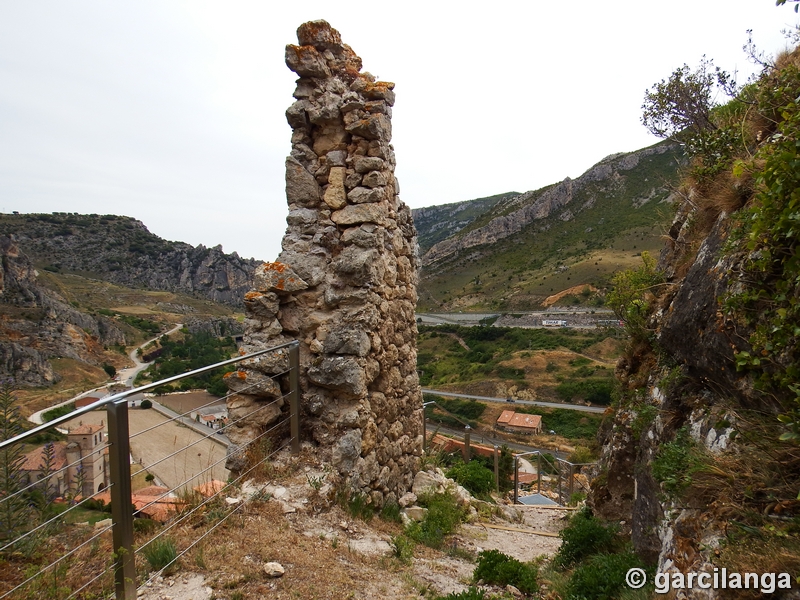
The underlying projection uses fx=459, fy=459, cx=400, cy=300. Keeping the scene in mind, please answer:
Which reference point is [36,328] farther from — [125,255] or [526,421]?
[526,421]

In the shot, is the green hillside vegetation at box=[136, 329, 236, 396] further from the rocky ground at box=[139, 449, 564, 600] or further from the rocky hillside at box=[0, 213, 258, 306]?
the rocky ground at box=[139, 449, 564, 600]

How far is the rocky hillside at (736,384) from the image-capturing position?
2.35 meters

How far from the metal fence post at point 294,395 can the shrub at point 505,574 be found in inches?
89.0

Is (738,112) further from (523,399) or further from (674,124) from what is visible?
(523,399)

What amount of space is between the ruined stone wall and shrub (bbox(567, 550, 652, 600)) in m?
2.33

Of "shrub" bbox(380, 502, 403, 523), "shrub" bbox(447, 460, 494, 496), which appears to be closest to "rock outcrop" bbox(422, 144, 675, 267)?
"shrub" bbox(447, 460, 494, 496)

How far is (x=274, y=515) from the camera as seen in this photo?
13.6 feet

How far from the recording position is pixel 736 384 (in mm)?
3117

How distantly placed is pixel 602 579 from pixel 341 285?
3881mm

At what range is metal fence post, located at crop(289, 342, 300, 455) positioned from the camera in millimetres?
5117

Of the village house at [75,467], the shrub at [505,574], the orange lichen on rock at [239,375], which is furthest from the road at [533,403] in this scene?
the village house at [75,467]

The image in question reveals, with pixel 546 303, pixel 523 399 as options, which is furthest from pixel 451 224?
pixel 523 399

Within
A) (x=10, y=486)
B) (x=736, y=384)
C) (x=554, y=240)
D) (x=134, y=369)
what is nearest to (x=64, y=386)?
(x=134, y=369)

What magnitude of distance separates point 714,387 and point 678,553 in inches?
53.0
